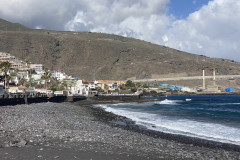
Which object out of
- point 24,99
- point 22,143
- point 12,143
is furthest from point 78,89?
point 12,143

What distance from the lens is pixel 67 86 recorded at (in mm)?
116812

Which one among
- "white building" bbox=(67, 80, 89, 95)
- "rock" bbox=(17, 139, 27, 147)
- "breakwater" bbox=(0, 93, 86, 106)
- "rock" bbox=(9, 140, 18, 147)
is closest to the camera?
"rock" bbox=(9, 140, 18, 147)

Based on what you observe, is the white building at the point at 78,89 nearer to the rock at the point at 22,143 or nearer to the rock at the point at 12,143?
the rock at the point at 22,143

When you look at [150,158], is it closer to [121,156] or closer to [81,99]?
[121,156]

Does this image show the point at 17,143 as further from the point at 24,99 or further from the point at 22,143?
the point at 24,99

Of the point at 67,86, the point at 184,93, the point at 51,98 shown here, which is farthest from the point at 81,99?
the point at 184,93

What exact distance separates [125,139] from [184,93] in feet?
566

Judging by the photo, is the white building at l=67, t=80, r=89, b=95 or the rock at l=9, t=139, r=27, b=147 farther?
the white building at l=67, t=80, r=89, b=95

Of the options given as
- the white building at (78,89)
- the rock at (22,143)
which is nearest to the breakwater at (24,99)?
the white building at (78,89)

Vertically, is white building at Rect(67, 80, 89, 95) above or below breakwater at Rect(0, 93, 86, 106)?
above

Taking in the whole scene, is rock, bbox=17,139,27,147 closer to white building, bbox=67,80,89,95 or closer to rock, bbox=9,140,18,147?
rock, bbox=9,140,18,147

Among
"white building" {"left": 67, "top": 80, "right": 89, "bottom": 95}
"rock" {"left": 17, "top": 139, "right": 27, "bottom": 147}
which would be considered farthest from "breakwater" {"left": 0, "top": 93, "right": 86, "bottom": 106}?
"rock" {"left": 17, "top": 139, "right": 27, "bottom": 147}

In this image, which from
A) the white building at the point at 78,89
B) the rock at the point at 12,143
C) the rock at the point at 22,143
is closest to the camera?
the rock at the point at 12,143

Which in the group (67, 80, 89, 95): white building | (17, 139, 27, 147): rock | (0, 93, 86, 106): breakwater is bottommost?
(17, 139, 27, 147): rock
